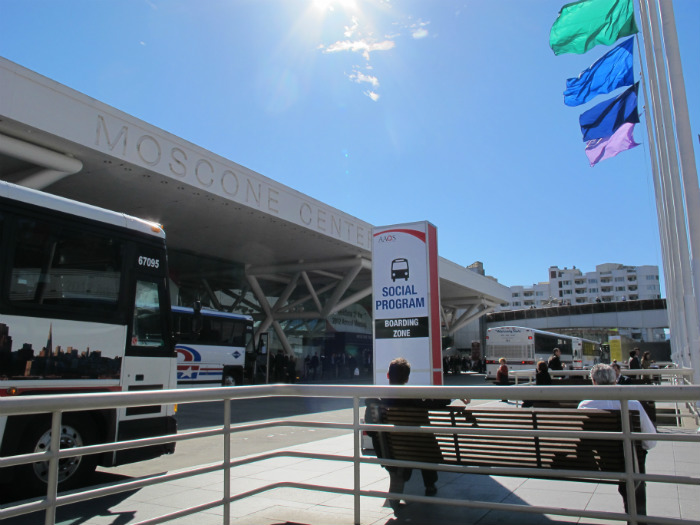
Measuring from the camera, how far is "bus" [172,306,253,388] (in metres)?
19.7

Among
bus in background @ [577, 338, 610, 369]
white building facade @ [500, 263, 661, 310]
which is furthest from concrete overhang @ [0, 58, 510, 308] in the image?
white building facade @ [500, 263, 661, 310]

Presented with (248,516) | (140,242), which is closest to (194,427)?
(140,242)

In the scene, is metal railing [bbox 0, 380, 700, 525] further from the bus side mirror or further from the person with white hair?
the bus side mirror

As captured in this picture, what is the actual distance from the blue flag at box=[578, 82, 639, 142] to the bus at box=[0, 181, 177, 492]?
9931mm

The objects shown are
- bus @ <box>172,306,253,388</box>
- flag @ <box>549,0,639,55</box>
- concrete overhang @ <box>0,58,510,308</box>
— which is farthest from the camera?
bus @ <box>172,306,253,388</box>

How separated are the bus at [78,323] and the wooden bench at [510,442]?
311cm

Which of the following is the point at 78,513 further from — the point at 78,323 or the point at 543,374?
the point at 543,374

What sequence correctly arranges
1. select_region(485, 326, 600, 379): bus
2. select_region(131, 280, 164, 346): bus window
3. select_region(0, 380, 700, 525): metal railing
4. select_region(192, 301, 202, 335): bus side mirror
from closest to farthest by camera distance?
1. select_region(0, 380, 700, 525): metal railing
2. select_region(131, 280, 164, 346): bus window
3. select_region(192, 301, 202, 335): bus side mirror
4. select_region(485, 326, 600, 379): bus

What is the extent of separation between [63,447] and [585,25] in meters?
12.2

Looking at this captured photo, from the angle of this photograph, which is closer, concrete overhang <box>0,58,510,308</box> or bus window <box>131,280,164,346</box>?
bus window <box>131,280,164,346</box>

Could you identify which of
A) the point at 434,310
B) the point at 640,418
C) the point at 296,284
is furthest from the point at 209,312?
the point at 640,418

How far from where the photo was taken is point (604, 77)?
1220 centimetres

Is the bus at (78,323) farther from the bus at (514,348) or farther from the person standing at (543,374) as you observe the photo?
the bus at (514,348)

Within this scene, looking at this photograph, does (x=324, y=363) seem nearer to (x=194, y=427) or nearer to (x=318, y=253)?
(x=318, y=253)
